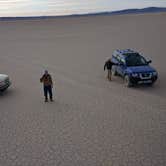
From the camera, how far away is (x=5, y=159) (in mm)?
10016

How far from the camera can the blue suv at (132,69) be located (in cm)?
1761

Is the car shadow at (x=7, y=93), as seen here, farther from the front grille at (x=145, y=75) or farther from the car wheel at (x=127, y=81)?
the front grille at (x=145, y=75)

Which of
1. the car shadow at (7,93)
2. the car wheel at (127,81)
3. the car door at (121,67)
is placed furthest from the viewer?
the car door at (121,67)

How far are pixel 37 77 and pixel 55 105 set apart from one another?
643 cm

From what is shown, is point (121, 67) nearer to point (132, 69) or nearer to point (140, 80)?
point (132, 69)

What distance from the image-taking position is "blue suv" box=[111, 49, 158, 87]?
57.8 ft

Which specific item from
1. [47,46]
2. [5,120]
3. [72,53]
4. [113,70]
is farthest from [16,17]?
[5,120]

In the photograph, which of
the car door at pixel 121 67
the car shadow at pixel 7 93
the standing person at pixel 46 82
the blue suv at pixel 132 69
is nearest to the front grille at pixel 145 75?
the blue suv at pixel 132 69

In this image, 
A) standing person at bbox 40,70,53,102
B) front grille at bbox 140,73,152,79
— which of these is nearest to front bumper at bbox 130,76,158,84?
front grille at bbox 140,73,152,79

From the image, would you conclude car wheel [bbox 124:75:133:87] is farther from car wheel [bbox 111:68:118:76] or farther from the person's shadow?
the person's shadow

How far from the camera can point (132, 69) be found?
18.1m

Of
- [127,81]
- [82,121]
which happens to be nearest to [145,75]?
[127,81]

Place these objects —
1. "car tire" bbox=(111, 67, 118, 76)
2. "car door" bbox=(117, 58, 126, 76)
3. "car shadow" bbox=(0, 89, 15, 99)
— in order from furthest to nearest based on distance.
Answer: "car tire" bbox=(111, 67, 118, 76) < "car door" bbox=(117, 58, 126, 76) < "car shadow" bbox=(0, 89, 15, 99)

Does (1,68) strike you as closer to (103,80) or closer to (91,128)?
(103,80)
